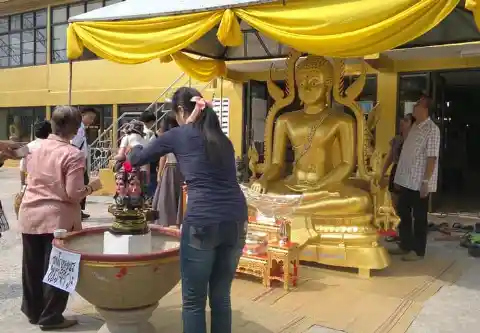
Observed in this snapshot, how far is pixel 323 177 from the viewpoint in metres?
5.22

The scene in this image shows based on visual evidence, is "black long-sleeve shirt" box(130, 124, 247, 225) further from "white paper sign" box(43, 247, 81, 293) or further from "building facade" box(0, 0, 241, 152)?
"building facade" box(0, 0, 241, 152)

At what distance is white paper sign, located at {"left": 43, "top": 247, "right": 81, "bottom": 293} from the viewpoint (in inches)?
106

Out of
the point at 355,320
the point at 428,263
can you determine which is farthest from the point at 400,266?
the point at 355,320

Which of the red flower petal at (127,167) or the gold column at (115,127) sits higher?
the gold column at (115,127)

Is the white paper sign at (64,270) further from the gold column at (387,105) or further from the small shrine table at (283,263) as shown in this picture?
the gold column at (387,105)

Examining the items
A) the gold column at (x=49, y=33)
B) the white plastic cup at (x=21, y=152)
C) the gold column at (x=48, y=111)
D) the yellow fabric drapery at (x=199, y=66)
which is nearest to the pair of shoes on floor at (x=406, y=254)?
the yellow fabric drapery at (x=199, y=66)

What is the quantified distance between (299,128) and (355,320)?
94.7 inches

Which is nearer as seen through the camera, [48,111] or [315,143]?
[315,143]

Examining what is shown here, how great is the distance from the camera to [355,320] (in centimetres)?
350

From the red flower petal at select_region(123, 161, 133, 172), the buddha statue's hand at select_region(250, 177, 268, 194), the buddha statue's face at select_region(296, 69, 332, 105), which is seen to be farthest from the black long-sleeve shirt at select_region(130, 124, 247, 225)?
the buddha statue's face at select_region(296, 69, 332, 105)

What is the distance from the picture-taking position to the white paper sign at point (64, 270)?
2.69 meters

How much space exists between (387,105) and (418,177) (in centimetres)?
352

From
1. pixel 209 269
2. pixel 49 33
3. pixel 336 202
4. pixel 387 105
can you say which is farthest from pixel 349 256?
pixel 49 33

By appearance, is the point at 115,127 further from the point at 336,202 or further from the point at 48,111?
the point at 336,202
